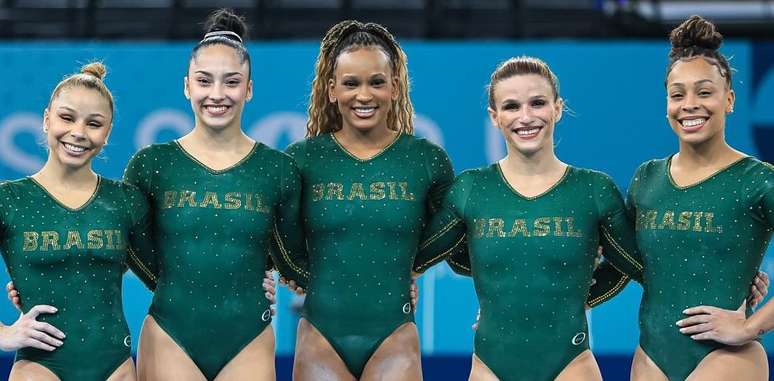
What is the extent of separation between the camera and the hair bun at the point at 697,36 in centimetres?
367

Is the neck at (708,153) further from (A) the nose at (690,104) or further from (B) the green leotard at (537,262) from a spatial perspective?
(B) the green leotard at (537,262)

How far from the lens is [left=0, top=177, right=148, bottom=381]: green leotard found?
3424 millimetres

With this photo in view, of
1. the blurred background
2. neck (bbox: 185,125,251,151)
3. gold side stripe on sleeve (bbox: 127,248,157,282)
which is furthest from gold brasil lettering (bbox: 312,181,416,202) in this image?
the blurred background

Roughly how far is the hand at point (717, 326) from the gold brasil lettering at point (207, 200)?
1368mm

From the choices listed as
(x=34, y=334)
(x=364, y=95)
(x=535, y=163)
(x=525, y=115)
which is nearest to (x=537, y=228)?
(x=535, y=163)

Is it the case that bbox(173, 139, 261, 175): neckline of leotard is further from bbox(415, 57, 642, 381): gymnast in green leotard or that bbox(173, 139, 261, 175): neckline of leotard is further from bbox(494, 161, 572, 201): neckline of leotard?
bbox(494, 161, 572, 201): neckline of leotard

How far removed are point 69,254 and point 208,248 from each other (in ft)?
1.39

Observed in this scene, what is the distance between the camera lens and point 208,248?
11.9ft

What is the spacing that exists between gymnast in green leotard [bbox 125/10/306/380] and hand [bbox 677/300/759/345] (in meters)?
1.28

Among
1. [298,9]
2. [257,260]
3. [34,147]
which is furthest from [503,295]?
[298,9]

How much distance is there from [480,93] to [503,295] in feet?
9.71

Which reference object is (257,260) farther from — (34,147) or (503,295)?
(34,147)

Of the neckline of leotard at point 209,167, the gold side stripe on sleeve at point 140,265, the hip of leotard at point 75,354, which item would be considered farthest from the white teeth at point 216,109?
the hip of leotard at point 75,354

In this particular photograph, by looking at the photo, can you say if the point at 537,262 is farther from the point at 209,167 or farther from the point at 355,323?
the point at 209,167
